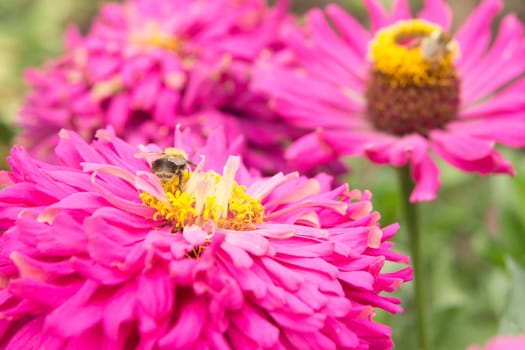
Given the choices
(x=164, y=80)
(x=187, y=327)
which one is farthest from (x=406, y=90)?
(x=187, y=327)

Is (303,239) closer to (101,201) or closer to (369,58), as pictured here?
(101,201)

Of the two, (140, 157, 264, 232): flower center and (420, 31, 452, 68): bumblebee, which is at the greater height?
(420, 31, 452, 68): bumblebee

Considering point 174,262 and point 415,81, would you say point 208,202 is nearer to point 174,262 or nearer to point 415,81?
point 174,262

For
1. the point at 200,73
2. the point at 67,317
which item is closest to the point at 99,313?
the point at 67,317

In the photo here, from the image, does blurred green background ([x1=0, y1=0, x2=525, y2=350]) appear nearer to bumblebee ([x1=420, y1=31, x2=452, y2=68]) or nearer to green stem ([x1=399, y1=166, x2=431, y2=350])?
green stem ([x1=399, y1=166, x2=431, y2=350])

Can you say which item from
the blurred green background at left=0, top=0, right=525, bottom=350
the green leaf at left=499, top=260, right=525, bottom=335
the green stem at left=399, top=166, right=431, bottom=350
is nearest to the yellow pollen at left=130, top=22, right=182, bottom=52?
the blurred green background at left=0, top=0, right=525, bottom=350
